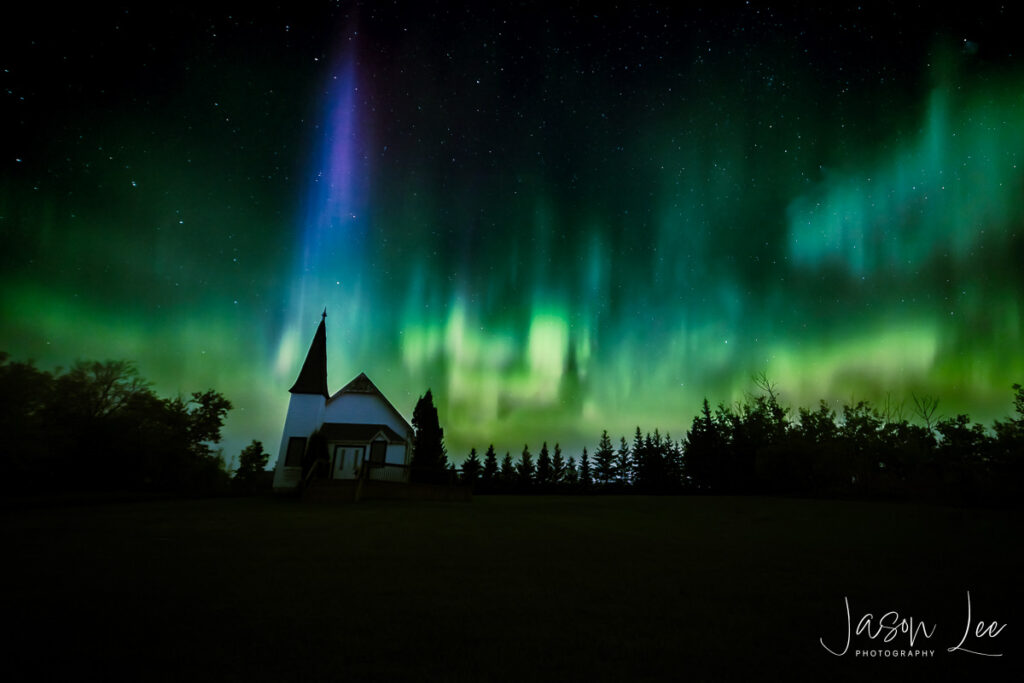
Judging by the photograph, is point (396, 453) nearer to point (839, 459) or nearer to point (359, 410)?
point (359, 410)

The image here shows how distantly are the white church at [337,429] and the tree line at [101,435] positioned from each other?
822cm

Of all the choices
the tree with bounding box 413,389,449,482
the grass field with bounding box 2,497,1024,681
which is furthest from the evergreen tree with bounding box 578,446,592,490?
the grass field with bounding box 2,497,1024,681

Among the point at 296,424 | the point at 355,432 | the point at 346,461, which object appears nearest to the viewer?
the point at 296,424

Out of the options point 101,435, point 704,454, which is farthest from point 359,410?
point 704,454

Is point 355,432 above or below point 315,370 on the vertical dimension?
below

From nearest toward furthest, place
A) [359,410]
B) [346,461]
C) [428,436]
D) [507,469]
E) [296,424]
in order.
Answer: [296,424] → [346,461] → [359,410] → [428,436] → [507,469]

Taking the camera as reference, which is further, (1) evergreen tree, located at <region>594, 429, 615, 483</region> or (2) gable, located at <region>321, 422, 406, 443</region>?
(1) evergreen tree, located at <region>594, 429, 615, 483</region>

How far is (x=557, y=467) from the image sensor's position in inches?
3821

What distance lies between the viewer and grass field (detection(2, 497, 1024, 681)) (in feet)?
12.0

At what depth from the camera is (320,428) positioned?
2952 centimetres
